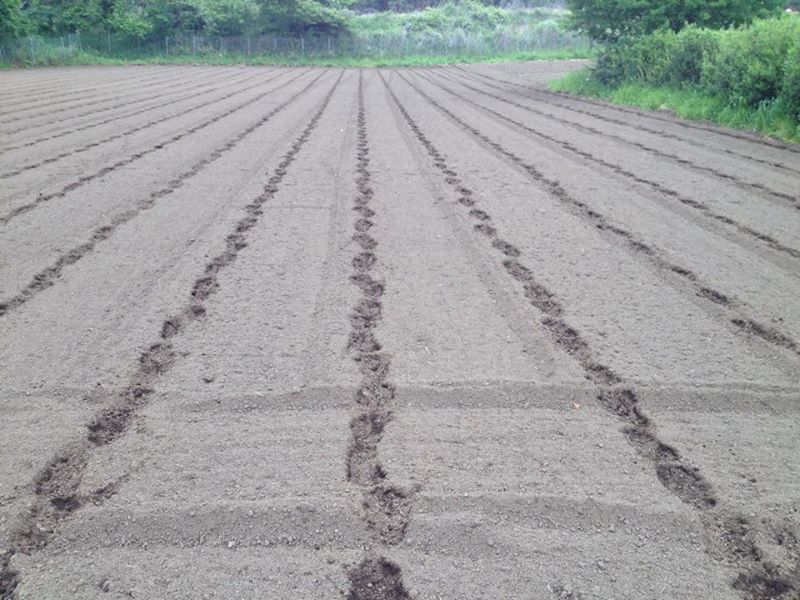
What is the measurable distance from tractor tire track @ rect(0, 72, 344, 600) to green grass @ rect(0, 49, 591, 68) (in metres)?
36.0

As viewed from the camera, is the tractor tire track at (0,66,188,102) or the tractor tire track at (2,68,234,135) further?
the tractor tire track at (0,66,188,102)

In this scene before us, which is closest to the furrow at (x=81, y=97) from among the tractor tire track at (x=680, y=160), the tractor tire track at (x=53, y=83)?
the tractor tire track at (x=53, y=83)

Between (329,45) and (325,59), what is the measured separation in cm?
330

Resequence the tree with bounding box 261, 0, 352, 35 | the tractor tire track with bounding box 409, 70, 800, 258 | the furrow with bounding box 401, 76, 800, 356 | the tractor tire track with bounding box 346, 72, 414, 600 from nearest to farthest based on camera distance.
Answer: the tractor tire track with bounding box 346, 72, 414, 600 < the furrow with bounding box 401, 76, 800, 356 < the tractor tire track with bounding box 409, 70, 800, 258 < the tree with bounding box 261, 0, 352, 35

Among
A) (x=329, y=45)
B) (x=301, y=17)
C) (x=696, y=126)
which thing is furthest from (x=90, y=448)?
(x=301, y=17)

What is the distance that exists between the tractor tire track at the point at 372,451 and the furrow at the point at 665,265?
A: 2200mm

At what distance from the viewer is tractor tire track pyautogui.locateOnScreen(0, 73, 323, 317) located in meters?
4.64

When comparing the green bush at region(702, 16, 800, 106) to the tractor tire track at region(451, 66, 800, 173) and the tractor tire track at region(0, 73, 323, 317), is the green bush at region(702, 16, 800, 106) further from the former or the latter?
the tractor tire track at region(0, 73, 323, 317)

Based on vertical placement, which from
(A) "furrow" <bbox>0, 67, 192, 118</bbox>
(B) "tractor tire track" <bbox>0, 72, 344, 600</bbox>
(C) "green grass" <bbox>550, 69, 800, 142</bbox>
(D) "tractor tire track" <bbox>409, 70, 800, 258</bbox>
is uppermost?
(C) "green grass" <bbox>550, 69, 800, 142</bbox>

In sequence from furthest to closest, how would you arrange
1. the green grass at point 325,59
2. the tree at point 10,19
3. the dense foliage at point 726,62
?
the green grass at point 325,59 < the tree at point 10,19 < the dense foliage at point 726,62

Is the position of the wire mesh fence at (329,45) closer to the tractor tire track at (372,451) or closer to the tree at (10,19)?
the tree at (10,19)

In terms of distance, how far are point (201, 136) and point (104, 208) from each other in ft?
16.4

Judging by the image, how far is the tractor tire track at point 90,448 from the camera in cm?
243

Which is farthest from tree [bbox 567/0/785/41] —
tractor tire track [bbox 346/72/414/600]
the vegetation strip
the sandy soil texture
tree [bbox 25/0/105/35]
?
tree [bbox 25/0/105/35]
